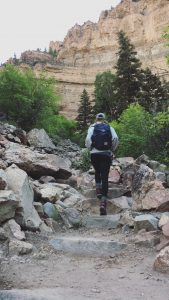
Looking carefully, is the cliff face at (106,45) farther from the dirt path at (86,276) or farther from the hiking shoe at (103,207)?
the dirt path at (86,276)

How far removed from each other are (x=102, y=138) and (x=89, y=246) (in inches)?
113

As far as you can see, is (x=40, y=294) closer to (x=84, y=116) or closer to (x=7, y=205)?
(x=7, y=205)

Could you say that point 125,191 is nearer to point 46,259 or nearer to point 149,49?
point 46,259

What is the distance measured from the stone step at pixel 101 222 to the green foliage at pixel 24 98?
50.9 ft

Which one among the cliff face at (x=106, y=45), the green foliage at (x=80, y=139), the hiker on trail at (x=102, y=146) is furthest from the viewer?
the cliff face at (x=106, y=45)

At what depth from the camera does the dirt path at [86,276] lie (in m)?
4.47

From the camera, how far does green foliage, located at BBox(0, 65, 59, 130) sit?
23.8m

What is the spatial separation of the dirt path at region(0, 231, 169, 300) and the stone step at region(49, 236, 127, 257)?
0.15 meters

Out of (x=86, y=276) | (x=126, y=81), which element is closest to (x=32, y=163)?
(x=86, y=276)

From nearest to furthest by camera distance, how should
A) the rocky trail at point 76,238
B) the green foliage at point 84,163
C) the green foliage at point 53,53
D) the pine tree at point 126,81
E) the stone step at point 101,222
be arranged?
1. the rocky trail at point 76,238
2. the stone step at point 101,222
3. the green foliage at point 84,163
4. the pine tree at point 126,81
5. the green foliage at point 53,53

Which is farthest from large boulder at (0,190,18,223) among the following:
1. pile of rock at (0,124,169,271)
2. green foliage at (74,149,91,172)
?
green foliage at (74,149,91,172)

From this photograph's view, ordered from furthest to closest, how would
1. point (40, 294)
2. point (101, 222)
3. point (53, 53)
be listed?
point (53, 53) < point (101, 222) < point (40, 294)

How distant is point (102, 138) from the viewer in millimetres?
8680

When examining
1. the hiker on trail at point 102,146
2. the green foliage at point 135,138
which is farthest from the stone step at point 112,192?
the green foliage at point 135,138
